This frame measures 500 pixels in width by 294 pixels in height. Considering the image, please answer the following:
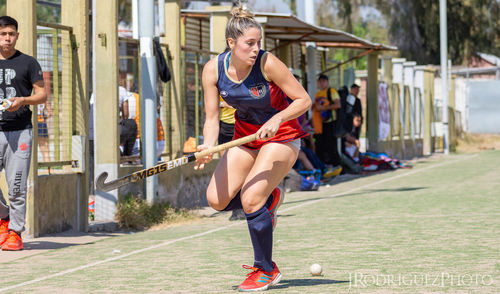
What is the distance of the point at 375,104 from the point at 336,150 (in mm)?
6490

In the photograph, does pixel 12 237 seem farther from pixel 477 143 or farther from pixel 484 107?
pixel 484 107

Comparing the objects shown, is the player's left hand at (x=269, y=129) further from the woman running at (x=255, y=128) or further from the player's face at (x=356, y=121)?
the player's face at (x=356, y=121)

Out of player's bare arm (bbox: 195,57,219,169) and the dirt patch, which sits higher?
player's bare arm (bbox: 195,57,219,169)

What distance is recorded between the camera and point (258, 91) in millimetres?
6559

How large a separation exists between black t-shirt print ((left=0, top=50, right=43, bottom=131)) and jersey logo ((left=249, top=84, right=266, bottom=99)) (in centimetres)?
332

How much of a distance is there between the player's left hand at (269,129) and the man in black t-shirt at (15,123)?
11.1 feet

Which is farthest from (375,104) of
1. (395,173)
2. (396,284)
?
(396,284)

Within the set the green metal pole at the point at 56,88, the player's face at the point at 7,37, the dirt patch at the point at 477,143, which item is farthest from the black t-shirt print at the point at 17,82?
the dirt patch at the point at 477,143

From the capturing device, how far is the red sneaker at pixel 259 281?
6.36 metres

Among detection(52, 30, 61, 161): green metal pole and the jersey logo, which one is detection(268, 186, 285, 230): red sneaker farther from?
detection(52, 30, 61, 161): green metal pole

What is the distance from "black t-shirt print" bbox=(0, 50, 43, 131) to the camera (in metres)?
9.02

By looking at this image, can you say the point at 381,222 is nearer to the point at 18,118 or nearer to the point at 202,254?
the point at 202,254

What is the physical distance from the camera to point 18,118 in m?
9.09

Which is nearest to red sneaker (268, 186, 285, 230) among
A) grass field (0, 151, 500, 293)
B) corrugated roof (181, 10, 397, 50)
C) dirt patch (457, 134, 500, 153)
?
grass field (0, 151, 500, 293)
